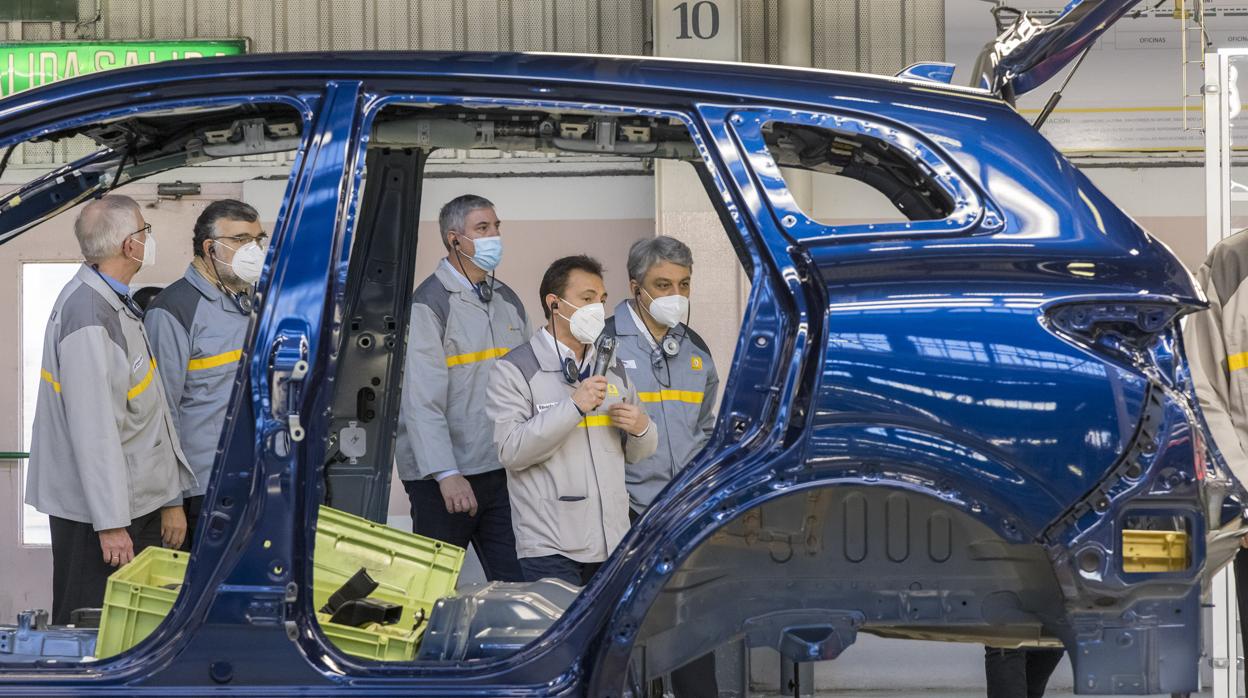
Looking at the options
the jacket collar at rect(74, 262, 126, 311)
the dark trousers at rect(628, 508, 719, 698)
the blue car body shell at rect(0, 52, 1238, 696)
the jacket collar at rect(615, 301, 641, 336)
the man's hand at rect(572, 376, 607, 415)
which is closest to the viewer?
the blue car body shell at rect(0, 52, 1238, 696)

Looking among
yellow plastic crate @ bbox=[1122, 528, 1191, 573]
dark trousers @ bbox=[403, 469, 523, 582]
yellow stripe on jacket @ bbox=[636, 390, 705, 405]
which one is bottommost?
dark trousers @ bbox=[403, 469, 523, 582]

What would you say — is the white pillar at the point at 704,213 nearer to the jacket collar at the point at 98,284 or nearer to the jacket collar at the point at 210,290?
the jacket collar at the point at 210,290

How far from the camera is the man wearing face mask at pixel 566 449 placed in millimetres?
4012

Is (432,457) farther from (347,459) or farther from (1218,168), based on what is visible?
(1218,168)

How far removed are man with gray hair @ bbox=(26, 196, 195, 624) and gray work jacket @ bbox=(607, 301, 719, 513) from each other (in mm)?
1461

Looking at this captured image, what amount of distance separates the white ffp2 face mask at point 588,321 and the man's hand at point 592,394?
0.90 ft

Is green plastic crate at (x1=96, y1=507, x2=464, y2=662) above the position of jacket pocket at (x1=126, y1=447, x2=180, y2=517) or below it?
below

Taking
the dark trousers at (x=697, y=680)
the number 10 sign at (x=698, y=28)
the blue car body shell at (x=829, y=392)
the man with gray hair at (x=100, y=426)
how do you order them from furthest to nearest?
the number 10 sign at (x=698, y=28) → the dark trousers at (x=697, y=680) → the man with gray hair at (x=100, y=426) → the blue car body shell at (x=829, y=392)

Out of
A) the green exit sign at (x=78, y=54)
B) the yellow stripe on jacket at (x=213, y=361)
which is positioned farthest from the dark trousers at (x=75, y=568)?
the green exit sign at (x=78, y=54)

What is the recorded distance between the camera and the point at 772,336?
263 centimetres

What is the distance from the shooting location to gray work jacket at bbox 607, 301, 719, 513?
4512 mm

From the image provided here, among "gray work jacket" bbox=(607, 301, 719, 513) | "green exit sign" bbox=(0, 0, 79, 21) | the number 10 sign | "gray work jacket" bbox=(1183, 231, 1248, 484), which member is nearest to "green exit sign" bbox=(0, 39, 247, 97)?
"green exit sign" bbox=(0, 0, 79, 21)

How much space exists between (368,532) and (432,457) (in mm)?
1045

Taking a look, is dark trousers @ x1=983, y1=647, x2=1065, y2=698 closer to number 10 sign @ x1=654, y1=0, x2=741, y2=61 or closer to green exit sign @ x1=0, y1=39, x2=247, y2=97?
number 10 sign @ x1=654, y1=0, x2=741, y2=61
